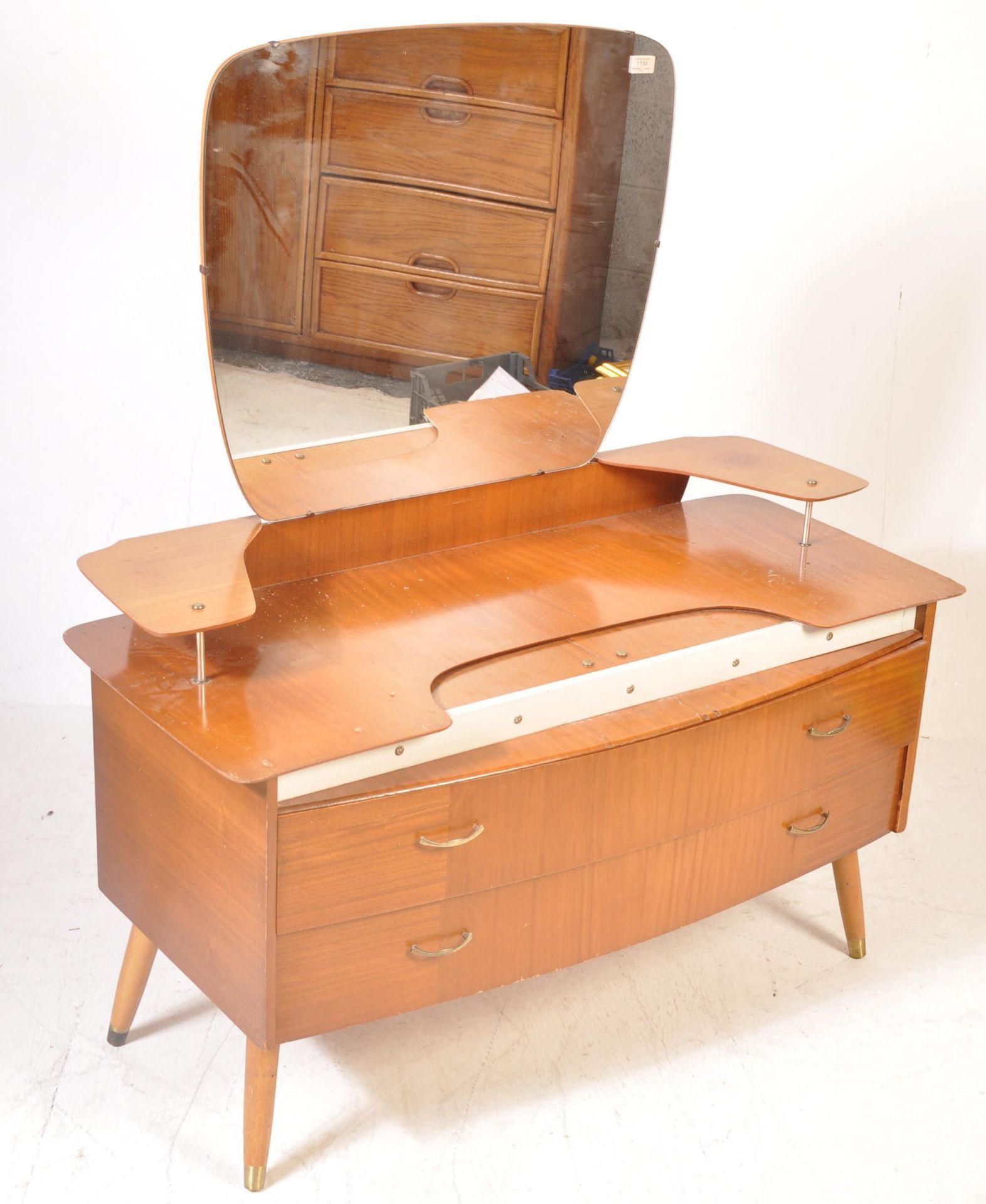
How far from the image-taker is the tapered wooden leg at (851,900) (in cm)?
245

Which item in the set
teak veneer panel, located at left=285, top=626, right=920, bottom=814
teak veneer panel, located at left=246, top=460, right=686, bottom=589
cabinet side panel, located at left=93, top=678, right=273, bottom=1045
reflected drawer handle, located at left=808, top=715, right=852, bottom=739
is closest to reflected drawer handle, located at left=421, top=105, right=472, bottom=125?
teak veneer panel, located at left=246, top=460, right=686, bottom=589

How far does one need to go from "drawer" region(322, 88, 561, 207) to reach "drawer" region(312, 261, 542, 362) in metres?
0.13

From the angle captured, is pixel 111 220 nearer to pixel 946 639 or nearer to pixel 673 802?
pixel 673 802

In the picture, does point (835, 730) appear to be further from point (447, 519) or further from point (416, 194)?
point (416, 194)

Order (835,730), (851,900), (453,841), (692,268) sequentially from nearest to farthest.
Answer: (453,841)
(835,730)
(851,900)
(692,268)

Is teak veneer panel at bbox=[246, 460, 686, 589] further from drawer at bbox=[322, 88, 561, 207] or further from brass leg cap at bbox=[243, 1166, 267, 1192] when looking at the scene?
brass leg cap at bbox=[243, 1166, 267, 1192]

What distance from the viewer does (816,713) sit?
2.13 metres

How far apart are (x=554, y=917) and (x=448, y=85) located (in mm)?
1095

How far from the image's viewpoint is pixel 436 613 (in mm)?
2033

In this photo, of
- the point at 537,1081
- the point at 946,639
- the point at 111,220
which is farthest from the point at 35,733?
the point at 946,639

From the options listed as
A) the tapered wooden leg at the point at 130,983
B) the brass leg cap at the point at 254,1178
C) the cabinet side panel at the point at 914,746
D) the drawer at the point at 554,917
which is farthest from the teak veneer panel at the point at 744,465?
the brass leg cap at the point at 254,1178

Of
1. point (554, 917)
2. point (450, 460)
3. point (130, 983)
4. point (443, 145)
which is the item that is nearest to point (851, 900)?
point (554, 917)

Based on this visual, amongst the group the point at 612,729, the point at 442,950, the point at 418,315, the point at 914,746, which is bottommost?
the point at 442,950

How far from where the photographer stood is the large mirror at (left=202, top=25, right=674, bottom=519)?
1.88 m
